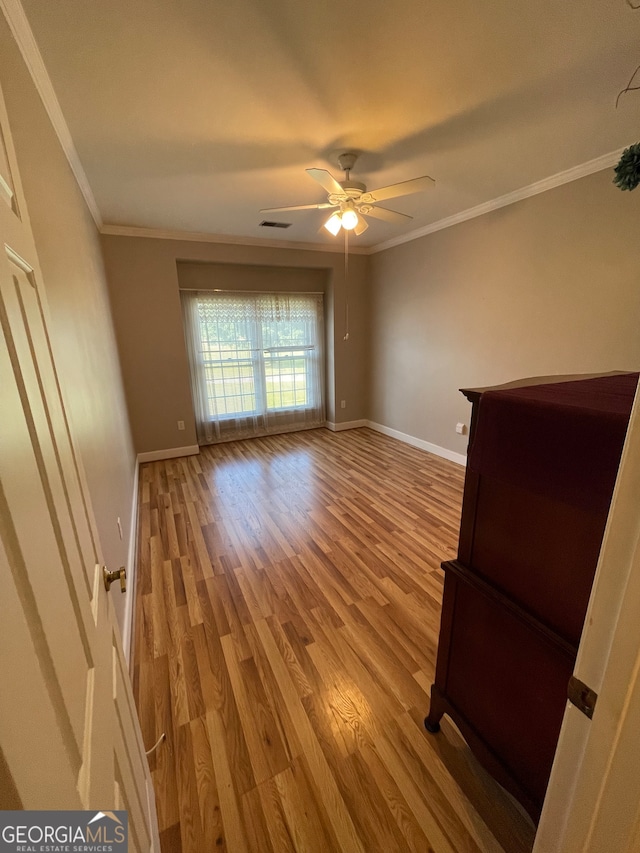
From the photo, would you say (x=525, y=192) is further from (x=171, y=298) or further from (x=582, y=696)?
(x=171, y=298)

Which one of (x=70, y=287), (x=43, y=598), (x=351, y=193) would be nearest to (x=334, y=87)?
(x=351, y=193)

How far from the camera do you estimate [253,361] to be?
4.59 meters

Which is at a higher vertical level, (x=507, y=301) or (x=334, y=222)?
(x=334, y=222)

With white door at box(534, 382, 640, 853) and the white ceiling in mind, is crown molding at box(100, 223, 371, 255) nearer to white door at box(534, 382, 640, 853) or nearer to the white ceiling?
the white ceiling

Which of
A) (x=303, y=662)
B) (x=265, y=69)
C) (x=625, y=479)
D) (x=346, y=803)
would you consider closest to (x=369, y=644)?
(x=303, y=662)

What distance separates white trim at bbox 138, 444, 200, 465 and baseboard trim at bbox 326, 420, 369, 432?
1951 millimetres

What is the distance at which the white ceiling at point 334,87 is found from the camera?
1204mm

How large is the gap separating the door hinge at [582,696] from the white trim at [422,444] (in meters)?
3.25

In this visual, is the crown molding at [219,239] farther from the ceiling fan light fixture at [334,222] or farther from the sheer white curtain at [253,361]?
the ceiling fan light fixture at [334,222]

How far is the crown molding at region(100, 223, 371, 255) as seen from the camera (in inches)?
132

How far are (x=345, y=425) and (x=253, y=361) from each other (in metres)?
1.66

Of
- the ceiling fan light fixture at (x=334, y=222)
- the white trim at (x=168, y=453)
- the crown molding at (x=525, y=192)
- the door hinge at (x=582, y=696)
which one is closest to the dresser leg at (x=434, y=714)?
the door hinge at (x=582, y=696)

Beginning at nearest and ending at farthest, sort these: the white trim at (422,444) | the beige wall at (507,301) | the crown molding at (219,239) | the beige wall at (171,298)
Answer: the beige wall at (507,301)
the crown molding at (219,239)
the beige wall at (171,298)
the white trim at (422,444)

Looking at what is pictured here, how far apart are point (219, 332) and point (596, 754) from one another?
4.55 m
